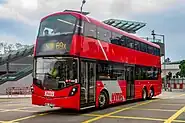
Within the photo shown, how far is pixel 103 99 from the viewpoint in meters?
15.5

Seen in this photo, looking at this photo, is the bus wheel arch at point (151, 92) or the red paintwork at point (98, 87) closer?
the red paintwork at point (98, 87)

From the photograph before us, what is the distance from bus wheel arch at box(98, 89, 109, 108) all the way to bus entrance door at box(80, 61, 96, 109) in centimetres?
93

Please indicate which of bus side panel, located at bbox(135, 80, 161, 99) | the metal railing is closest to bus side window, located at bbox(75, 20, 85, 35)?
bus side panel, located at bbox(135, 80, 161, 99)

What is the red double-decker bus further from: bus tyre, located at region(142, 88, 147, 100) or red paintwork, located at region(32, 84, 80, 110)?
bus tyre, located at region(142, 88, 147, 100)

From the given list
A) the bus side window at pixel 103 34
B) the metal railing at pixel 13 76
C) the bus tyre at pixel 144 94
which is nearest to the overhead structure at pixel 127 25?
the metal railing at pixel 13 76

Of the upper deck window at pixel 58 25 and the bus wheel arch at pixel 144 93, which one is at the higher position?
the upper deck window at pixel 58 25

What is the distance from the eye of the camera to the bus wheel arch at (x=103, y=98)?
15143mm

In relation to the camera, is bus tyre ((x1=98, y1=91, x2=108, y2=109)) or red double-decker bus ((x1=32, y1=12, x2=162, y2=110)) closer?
red double-decker bus ((x1=32, y1=12, x2=162, y2=110))

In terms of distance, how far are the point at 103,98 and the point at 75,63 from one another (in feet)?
11.1

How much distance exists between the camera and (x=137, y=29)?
5312 cm

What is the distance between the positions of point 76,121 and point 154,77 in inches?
534

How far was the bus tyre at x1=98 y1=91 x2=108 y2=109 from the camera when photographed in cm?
1515

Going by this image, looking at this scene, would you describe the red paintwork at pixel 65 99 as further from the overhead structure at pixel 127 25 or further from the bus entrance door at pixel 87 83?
the overhead structure at pixel 127 25

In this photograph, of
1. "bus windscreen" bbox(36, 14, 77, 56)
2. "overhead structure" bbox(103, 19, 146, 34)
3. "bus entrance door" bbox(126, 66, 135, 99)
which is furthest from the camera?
"overhead structure" bbox(103, 19, 146, 34)
